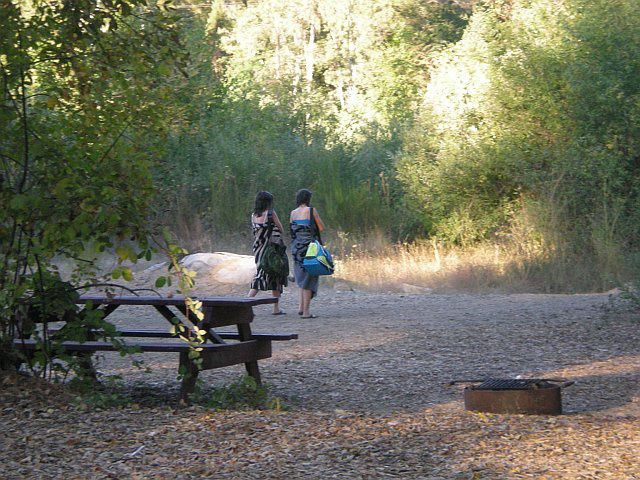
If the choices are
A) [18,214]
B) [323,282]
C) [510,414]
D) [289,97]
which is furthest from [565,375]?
[289,97]

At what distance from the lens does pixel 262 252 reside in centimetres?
1244

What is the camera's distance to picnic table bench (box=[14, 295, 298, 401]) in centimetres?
660

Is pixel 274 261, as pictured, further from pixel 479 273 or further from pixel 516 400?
pixel 516 400

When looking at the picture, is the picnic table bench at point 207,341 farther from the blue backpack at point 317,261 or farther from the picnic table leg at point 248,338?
the blue backpack at point 317,261

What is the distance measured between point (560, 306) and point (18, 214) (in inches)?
362

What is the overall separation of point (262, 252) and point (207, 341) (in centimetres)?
477

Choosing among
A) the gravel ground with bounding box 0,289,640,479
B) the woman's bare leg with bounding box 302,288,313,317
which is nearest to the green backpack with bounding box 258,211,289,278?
the woman's bare leg with bounding box 302,288,313,317

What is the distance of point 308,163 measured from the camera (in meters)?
23.4

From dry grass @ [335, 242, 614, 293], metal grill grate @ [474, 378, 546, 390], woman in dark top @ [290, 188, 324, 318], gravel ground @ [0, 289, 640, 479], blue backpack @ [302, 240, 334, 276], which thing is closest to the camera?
gravel ground @ [0, 289, 640, 479]

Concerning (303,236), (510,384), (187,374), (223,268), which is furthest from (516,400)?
(223,268)

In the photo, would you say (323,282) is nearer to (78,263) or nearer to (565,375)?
(565,375)

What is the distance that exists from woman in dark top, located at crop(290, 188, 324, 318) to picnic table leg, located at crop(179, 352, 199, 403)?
5.48m

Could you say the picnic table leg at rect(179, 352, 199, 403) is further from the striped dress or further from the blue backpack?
the striped dress

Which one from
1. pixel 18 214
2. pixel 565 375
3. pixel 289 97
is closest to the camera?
pixel 18 214
